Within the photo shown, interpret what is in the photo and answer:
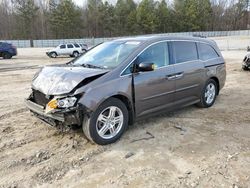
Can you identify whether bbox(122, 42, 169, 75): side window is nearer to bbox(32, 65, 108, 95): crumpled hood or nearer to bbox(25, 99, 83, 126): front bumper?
bbox(32, 65, 108, 95): crumpled hood

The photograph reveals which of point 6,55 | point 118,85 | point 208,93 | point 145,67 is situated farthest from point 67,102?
point 6,55

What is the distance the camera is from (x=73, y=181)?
3125mm

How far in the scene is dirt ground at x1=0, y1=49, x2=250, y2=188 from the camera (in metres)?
3.14

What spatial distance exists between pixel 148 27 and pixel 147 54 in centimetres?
7025

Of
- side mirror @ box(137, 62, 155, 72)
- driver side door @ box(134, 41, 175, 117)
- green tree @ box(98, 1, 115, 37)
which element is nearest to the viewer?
side mirror @ box(137, 62, 155, 72)

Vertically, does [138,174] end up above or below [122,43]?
below

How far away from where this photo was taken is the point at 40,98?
4.18 m

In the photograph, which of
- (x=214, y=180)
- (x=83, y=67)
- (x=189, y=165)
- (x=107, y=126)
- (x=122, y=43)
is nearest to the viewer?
(x=214, y=180)

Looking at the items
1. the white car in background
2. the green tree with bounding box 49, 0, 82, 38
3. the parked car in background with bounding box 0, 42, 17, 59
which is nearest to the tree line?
the green tree with bounding box 49, 0, 82, 38

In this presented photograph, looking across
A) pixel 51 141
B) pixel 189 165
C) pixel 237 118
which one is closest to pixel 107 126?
pixel 51 141

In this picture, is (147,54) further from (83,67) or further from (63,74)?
(63,74)

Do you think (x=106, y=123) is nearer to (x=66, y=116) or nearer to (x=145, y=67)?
(x=66, y=116)

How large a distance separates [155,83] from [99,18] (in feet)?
229

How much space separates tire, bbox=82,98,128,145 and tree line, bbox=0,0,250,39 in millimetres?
65601
